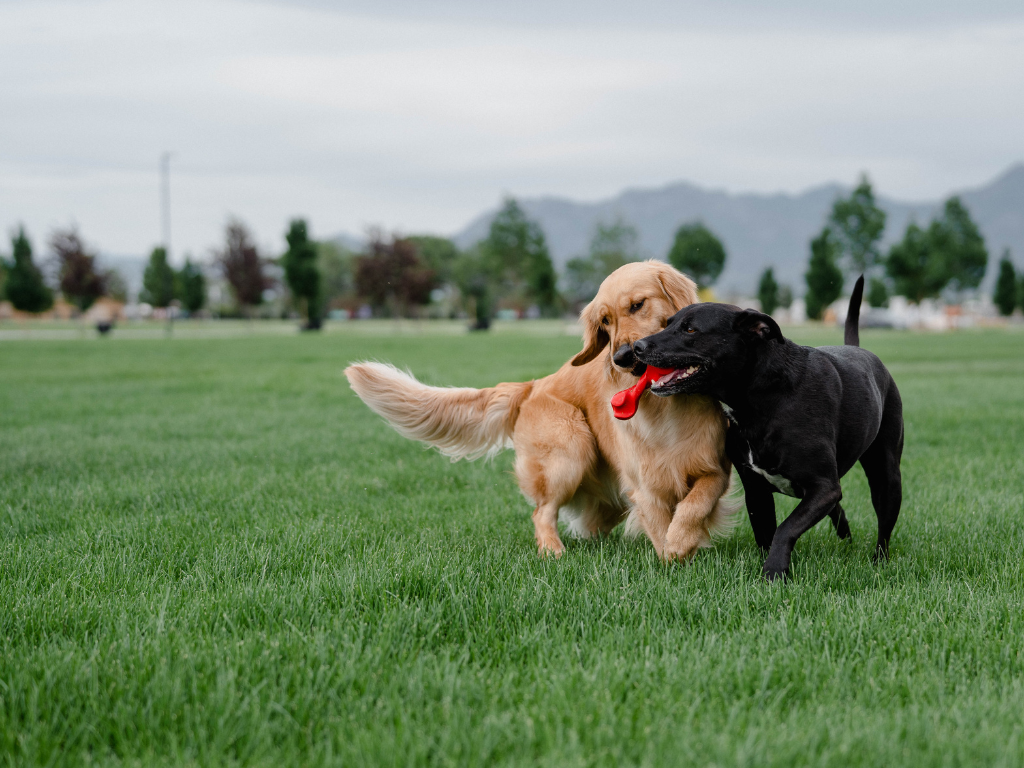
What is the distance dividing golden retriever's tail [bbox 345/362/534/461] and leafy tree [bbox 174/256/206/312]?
7388 centimetres

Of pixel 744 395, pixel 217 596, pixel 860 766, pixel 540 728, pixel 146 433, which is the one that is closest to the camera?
pixel 860 766

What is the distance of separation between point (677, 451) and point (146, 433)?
6.77 metres

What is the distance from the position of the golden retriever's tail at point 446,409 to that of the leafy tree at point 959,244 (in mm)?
Result: 69665

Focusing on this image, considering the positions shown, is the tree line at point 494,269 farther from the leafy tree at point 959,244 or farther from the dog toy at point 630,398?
the dog toy at point 630,398

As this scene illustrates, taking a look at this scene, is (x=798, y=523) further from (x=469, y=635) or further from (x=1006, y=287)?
(x=1006, y=287)

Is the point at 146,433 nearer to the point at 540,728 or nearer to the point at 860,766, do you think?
the point at 540,728

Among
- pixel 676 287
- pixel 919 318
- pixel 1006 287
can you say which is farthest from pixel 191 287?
pixel 676 287

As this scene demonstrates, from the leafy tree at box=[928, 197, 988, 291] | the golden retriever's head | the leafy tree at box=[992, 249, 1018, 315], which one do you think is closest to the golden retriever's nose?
the golden retriever's head

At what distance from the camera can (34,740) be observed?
2088 millimetres

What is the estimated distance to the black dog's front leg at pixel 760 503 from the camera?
12.8ft

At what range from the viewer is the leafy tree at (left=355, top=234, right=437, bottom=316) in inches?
2060

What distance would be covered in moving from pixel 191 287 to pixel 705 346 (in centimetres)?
7658

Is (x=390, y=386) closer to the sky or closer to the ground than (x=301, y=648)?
closer to the sky

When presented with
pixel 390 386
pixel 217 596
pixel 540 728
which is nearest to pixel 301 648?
pixel 217 596
